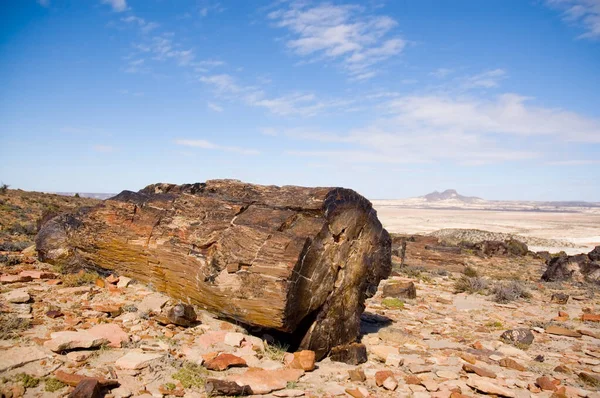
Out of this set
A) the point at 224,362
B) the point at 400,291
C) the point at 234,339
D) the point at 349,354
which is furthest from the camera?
the point at 400,291

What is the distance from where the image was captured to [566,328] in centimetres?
912

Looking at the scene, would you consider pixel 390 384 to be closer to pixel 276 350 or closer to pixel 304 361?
pixel 304 361

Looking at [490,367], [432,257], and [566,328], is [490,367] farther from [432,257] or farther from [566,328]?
[432,257]

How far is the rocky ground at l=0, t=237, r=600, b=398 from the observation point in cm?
462

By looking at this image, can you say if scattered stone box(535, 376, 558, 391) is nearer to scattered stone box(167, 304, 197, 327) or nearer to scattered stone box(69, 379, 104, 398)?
scattered stone box(167, 304, 197, 327)

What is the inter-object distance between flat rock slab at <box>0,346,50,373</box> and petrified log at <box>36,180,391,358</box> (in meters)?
2.35

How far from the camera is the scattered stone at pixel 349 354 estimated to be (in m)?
6.24

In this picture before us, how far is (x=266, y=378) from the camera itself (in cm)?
505

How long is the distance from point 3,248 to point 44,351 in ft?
27.6

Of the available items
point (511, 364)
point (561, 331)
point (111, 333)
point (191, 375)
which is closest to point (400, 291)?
point (561, 331)

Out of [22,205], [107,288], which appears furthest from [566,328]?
[22,205]

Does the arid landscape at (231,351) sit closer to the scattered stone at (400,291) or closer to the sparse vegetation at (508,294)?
the scattered stone at (400,291)

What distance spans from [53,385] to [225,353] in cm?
215

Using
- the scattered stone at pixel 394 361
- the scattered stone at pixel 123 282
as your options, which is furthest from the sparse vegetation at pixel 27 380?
the scattered stone at pixel 394 361
